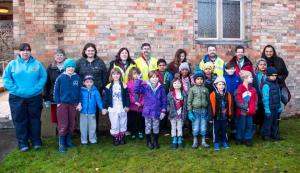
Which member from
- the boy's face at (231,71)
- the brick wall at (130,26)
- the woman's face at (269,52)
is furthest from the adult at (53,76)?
the woman's face at (269,52)

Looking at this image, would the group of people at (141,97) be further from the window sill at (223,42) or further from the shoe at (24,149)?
the window sill at (223,42)

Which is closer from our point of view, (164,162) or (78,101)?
(164,162)

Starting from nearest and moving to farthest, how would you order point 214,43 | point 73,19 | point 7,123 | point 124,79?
point 124,79, point 73,19, point 7,123, point 214,43

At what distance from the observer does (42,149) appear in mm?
6023

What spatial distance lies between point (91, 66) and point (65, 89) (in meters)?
0.76

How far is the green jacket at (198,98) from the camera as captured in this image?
19.3 ft

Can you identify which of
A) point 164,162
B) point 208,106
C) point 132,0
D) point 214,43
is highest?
point 132,0

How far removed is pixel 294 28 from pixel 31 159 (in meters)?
7.20

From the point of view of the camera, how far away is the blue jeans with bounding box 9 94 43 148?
589cm

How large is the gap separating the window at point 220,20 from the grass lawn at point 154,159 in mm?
3142

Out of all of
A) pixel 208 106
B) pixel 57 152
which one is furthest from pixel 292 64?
pixel 57 152

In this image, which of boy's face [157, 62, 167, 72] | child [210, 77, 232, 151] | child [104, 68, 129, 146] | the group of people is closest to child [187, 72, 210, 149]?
the group of people

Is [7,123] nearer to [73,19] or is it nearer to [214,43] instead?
[73,19]

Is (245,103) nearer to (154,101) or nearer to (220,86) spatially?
(220,86)
